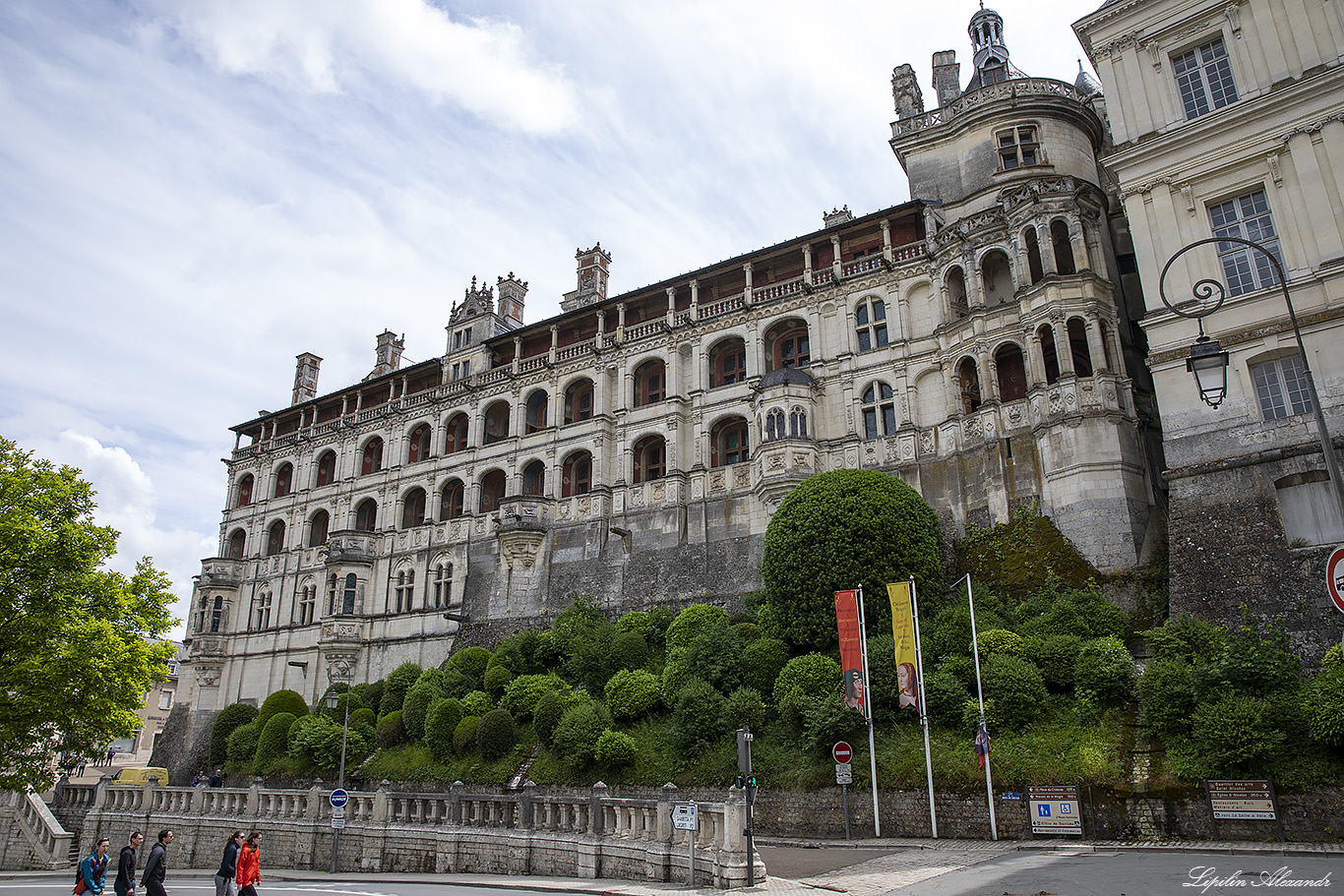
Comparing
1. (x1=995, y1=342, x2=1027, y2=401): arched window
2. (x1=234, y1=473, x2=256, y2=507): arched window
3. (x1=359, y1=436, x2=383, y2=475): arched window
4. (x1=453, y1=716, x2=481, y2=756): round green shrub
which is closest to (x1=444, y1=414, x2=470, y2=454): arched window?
(x1=359, y1=436, x2=383, y2=475): arched window

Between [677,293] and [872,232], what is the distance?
10493mm

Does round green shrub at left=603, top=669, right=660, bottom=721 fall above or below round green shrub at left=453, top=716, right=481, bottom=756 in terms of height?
above

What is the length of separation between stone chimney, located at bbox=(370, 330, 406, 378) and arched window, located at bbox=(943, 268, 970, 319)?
131ft

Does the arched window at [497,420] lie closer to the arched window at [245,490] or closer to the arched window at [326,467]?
the arched window at [326,467]

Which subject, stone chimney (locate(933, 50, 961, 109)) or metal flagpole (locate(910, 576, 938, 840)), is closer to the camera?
metal flagpole (locate(910, 576, 938, 840))

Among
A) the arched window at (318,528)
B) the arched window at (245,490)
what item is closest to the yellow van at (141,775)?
the arched window at (318,528)

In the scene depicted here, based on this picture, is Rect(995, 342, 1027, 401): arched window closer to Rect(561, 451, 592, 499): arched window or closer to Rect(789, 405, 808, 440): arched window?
Rect(789, 405, 808, 440): arched window

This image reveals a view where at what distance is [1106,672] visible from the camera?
71.8 ft

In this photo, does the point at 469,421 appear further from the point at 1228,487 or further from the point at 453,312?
the point at 1228,487

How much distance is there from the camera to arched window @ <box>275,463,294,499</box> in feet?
189

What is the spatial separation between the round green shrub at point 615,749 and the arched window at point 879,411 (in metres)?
16.1

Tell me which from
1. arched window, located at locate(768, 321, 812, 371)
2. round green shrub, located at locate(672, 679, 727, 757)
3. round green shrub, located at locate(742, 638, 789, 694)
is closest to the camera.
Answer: round green shrub, located at locate(672, 679, 727, 757)

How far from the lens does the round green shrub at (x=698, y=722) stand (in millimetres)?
25797

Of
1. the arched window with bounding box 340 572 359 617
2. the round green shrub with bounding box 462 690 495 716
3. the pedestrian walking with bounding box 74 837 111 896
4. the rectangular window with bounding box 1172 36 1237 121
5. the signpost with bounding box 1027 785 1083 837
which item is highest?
the rectangular window with bounding box 1172 36 1237 121
